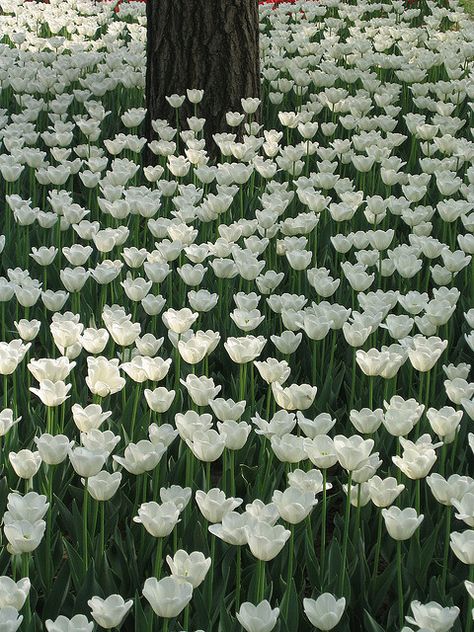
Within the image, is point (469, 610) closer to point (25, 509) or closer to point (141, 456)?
point (141, 456)

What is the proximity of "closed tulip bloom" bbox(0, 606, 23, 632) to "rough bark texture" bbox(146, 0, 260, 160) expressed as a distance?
4434 millimetres

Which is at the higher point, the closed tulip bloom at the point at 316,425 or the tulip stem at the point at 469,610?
the closed tulip bloom at the point at 316,425

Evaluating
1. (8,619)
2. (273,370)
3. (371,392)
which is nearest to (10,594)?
(8,619)

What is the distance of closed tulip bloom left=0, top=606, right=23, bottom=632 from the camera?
1.87m

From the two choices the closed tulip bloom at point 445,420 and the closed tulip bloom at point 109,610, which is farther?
the closed tulip bloom at point 445,420

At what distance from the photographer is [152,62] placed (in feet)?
20.0

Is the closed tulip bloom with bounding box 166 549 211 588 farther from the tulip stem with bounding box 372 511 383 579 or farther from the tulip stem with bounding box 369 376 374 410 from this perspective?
the tulip stem with bounding box 369 376 374 410

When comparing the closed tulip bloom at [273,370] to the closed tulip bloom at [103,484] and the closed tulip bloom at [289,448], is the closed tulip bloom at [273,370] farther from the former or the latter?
the closed tulip bloom at [103,484]

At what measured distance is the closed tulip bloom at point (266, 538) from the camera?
6.79 ft

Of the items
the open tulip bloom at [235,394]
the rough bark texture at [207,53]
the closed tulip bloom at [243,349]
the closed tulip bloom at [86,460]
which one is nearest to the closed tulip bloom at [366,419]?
the open tulip bloom at [235,394]

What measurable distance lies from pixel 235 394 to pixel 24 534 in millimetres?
1371

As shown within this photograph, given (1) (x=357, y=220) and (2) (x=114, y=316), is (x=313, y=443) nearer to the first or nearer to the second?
(2) (x=114, y=316)

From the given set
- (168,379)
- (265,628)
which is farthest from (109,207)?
(265,628)

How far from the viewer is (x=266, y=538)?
6.78ft
